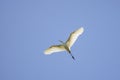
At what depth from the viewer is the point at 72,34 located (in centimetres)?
1741

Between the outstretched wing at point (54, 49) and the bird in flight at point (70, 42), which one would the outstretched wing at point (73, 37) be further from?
the outstretched wing at point (54, 49)

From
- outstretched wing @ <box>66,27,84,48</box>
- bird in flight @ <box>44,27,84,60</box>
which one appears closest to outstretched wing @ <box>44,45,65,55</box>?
bird in flight @ <box>44,27,84,60</box>

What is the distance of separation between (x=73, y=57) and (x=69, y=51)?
2.29ft

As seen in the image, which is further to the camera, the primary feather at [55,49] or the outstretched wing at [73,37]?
the primary feather at [55,49]

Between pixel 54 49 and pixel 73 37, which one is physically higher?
pixel 54 49

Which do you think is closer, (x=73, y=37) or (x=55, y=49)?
(x=73, y=37)

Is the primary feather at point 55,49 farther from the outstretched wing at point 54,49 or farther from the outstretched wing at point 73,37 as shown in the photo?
the outstretched wing at point 73,37

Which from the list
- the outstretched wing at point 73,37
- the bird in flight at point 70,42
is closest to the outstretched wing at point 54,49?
the bird in flight at point 70,42

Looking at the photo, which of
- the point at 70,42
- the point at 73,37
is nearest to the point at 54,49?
the point at 70,42

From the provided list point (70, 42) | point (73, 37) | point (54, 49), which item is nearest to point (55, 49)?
point (54, 49)

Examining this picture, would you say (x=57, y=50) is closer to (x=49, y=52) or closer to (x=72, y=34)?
(x=49, y=52)

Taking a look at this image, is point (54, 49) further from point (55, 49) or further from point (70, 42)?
point (70, 42)

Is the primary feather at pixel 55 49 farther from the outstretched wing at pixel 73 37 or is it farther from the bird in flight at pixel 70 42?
the outstretched wing at pixel 73 37

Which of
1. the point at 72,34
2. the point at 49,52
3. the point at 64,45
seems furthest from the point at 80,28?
the point at 49,52
